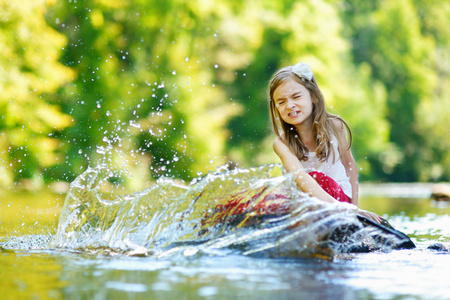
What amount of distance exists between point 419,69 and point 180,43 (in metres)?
17.7

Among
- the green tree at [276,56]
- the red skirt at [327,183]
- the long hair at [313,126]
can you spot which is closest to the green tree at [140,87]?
the green tree at [276,56]

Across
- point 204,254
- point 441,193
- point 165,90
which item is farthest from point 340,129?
point 165,90

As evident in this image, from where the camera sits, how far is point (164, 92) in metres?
20.7

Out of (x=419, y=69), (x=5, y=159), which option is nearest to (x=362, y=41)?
(x=419, y=69)

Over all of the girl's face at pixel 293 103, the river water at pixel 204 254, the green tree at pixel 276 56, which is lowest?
the river water at pixel 204 254

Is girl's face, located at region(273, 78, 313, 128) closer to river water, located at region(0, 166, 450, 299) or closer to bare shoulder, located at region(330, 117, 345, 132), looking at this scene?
bare shoulder, located at region(330, 117, 345, 132)

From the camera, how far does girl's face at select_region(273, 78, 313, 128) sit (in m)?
5.39

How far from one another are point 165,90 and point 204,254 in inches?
653

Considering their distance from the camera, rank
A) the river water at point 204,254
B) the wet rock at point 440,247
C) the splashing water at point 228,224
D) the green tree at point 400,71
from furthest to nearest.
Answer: the green tree at point 400,71 → the wet rock at point 440,247 → the splashing water at point 228,224 → the river water at point 204,254

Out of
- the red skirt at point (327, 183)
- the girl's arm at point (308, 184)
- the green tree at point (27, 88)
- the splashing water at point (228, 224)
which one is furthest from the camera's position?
the green tree at point (27, 88)

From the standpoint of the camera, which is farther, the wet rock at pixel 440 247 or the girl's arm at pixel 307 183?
the wet rock at pixel 440 247

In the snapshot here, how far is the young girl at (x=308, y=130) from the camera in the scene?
17.6 ft

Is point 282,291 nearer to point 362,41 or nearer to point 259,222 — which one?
point 259,222

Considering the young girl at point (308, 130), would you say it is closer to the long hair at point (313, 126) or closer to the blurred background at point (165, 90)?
the long hair at point (313, 126)
